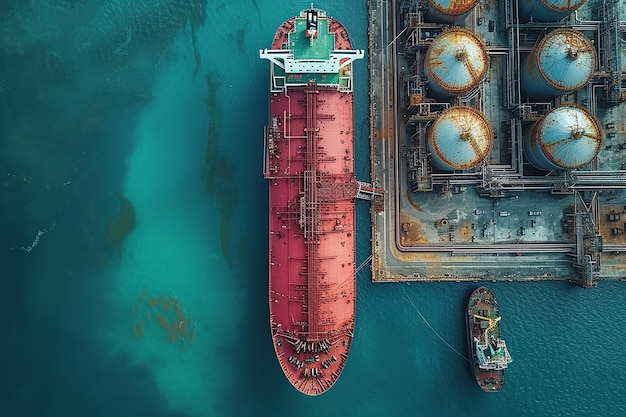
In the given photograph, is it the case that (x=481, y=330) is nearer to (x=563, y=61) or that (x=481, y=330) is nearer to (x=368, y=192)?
(x=368, y=192)

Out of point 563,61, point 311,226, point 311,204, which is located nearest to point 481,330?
point 311,226

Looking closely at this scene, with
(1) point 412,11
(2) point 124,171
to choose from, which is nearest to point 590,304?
(1) point 412,11

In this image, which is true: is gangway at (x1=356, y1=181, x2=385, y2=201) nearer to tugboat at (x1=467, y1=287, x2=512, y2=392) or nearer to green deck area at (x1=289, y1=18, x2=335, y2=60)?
green deck area at (x1=289, y1=18, x2=335, y2=60)

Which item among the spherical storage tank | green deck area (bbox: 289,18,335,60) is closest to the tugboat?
the spherical storage tank

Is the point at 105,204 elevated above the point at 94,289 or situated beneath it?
elevated above

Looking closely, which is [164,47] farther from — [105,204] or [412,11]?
[412,11]
